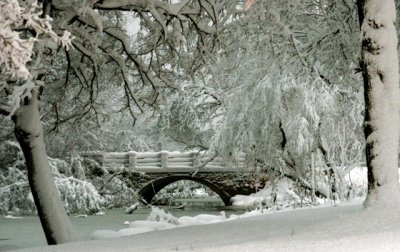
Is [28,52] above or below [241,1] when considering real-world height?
below

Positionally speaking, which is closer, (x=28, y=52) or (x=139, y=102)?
(x=28, y=52)

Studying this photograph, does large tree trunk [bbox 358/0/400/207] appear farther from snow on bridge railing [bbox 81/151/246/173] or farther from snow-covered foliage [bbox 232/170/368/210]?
snow on bridge railing [bbox 81/151/246/173]

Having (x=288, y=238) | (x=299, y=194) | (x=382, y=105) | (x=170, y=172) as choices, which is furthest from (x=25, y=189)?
(x=288, y=238)

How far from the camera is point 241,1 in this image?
12.9m

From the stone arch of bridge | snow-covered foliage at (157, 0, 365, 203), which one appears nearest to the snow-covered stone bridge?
the stone arch of bridge

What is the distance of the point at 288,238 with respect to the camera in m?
6.62

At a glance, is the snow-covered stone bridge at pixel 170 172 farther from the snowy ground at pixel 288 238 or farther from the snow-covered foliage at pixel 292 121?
the snowy ground at pixel 288 238

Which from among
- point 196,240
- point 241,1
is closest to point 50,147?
point 241,1

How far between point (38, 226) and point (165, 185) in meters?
13.3

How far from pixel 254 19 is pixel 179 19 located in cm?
182

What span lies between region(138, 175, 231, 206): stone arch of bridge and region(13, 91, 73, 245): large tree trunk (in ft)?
71.0

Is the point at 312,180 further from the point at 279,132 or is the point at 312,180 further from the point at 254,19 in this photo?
the point at 254,19

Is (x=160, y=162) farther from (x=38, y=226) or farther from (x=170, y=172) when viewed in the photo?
(x=38, y=226)

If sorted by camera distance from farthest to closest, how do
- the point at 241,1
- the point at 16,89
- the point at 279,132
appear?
1. the point at 279,132
2. the point at 241,1
3. the point at 16,89
